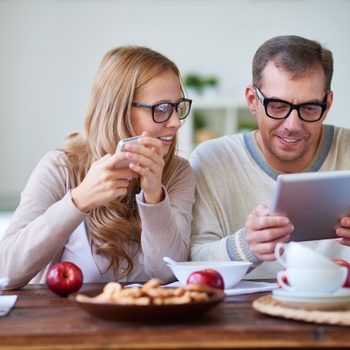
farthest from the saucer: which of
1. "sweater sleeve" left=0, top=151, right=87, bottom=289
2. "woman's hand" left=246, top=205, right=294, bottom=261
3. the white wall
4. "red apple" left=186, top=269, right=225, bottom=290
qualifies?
the white wall

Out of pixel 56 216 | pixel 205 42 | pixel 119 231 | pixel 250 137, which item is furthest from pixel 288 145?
pixel 205 42

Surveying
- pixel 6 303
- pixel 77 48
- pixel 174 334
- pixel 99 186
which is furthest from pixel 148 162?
pixel 77 48

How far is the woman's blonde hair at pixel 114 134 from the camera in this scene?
2156 mm

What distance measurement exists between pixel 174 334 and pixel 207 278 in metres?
0.44

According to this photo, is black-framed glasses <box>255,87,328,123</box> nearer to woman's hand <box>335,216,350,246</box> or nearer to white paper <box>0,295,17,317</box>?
woman's hand <box>335,216,350,246</box>

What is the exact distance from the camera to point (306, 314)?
4.40 feet

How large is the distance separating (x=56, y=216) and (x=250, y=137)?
90cm

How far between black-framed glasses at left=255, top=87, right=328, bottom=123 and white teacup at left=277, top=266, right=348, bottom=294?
943 millimetres

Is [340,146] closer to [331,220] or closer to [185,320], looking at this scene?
[331,220]

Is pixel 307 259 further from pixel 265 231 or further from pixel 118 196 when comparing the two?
pixel 118 196

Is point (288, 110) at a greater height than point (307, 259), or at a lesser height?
greater

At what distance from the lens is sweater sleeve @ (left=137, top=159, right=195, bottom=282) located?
2027mm

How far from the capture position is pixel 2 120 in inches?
255

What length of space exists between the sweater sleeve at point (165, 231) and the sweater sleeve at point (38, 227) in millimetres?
204
